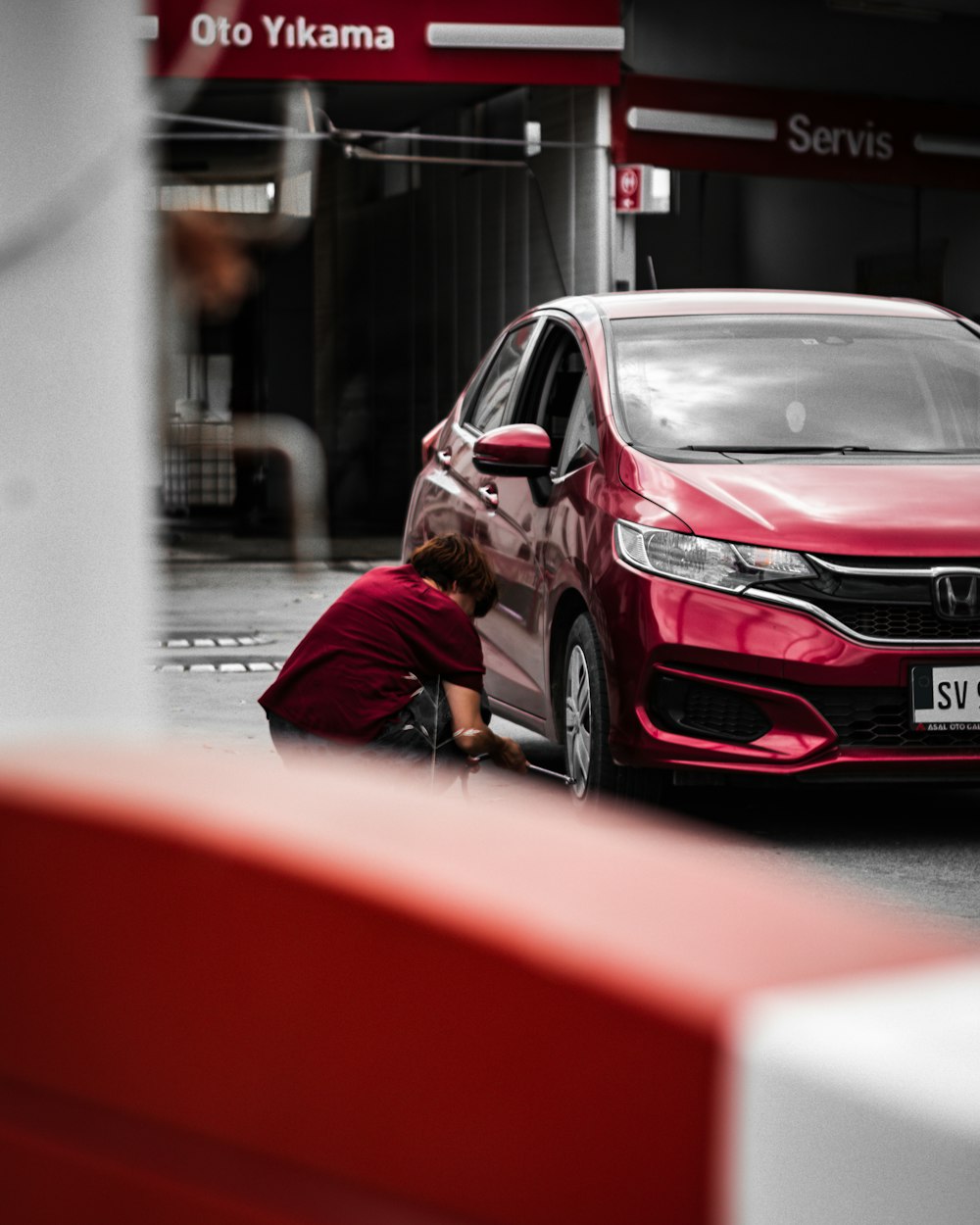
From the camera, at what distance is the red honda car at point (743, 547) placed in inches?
218

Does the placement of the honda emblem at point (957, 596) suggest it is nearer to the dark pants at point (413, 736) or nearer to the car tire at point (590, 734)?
the car tire at point (590, 734)

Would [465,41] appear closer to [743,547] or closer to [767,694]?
[743,547]

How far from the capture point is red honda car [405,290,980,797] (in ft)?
18.2

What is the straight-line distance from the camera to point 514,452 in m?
6.34

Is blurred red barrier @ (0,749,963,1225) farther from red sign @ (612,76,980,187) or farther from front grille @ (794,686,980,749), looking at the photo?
red sign @ (612,76,980,187)

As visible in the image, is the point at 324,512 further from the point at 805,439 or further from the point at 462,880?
the point at 805,439

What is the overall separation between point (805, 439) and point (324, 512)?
501cm

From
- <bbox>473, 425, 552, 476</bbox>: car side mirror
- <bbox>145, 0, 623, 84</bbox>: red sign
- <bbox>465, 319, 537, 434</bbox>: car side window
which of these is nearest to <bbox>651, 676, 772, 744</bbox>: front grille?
<bbox>473, 425, 552, 476</bbox>: car side mirror

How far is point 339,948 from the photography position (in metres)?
1.00

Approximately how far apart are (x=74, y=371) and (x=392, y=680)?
4388 mm

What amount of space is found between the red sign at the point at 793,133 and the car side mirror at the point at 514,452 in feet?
46.0

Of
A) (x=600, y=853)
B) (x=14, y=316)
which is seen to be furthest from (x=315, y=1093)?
(x=14, y=316)

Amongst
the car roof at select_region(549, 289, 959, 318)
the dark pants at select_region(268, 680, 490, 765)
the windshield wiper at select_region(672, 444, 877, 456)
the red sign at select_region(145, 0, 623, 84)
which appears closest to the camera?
the dark pants at select_region(268, 680, 490, 765)

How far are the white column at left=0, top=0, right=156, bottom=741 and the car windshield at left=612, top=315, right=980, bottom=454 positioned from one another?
16.1 ft
